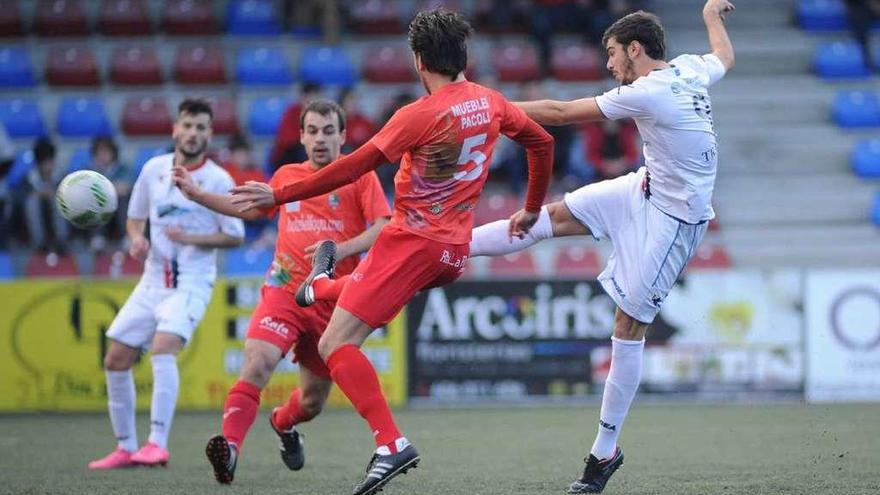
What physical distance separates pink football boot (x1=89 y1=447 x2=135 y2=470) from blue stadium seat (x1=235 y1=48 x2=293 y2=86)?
10823 millimetres

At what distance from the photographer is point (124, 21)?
68.4 ft

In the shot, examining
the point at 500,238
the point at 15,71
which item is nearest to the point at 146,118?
the point at 15,71

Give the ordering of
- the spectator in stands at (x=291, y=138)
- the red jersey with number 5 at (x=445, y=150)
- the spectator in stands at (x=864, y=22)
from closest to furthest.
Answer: the red jersey with number 5 at (x=445, y=150)
the spectator in stands at (x=291, y=138)
the spectator in stands at (x=864, y=22)

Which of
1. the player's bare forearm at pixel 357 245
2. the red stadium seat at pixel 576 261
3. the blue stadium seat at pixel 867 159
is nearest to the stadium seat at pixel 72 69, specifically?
the red stadium seat at pixel 576 261

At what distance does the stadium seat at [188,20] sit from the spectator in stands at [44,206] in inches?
181

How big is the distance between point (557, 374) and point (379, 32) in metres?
7.55

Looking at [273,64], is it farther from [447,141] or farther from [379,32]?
[447,141]

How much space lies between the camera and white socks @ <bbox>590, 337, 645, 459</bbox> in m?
8.01

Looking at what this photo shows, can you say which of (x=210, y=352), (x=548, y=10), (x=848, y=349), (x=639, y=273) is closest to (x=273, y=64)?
(x=548, y=10)

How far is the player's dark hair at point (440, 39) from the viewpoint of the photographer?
23.3 ft

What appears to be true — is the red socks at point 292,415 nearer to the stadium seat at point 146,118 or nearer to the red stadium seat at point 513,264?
the red stadium seat at point 513,264

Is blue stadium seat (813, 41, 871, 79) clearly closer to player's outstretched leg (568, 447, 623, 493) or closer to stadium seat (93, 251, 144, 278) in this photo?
stadium seat (93, 251, 144, 278)

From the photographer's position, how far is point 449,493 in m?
7.89

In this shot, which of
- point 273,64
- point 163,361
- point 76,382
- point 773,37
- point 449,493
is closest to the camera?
point 449,493
